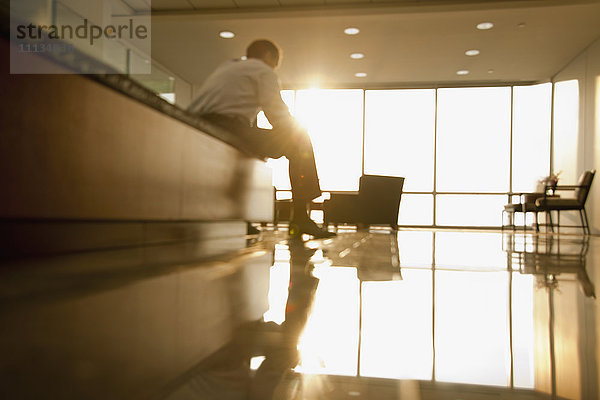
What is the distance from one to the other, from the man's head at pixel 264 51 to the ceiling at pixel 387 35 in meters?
4.54

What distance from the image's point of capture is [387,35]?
789 cm

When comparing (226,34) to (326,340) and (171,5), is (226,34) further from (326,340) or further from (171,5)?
(326,340)

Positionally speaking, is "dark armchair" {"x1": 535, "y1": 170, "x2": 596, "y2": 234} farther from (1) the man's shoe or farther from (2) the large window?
(1) the man's shoe

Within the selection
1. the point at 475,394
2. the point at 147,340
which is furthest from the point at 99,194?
the point at 475,394

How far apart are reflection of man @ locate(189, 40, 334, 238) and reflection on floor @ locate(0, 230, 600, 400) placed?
79.5 inches

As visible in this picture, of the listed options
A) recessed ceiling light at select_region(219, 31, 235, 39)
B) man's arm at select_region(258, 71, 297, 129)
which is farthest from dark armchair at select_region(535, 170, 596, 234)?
man's arm at select_region(258, 71, 297, 129)

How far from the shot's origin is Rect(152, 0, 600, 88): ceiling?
701cm

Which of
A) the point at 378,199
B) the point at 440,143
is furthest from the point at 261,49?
the point at 440,143

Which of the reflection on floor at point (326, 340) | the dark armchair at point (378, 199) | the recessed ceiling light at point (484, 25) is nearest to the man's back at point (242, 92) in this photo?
the reflection on floor at point (326, 340)

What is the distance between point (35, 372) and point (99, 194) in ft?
4.02

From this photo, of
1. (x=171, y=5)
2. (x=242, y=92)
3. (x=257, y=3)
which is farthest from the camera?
(x=171, y=5)

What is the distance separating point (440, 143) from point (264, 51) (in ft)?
28.9

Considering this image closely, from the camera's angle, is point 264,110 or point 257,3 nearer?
point 264,110

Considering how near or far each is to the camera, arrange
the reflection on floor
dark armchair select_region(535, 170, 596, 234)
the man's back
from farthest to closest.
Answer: dark armchair select_region(535, 170, 596, 234), the man's back, the reflection on floor
